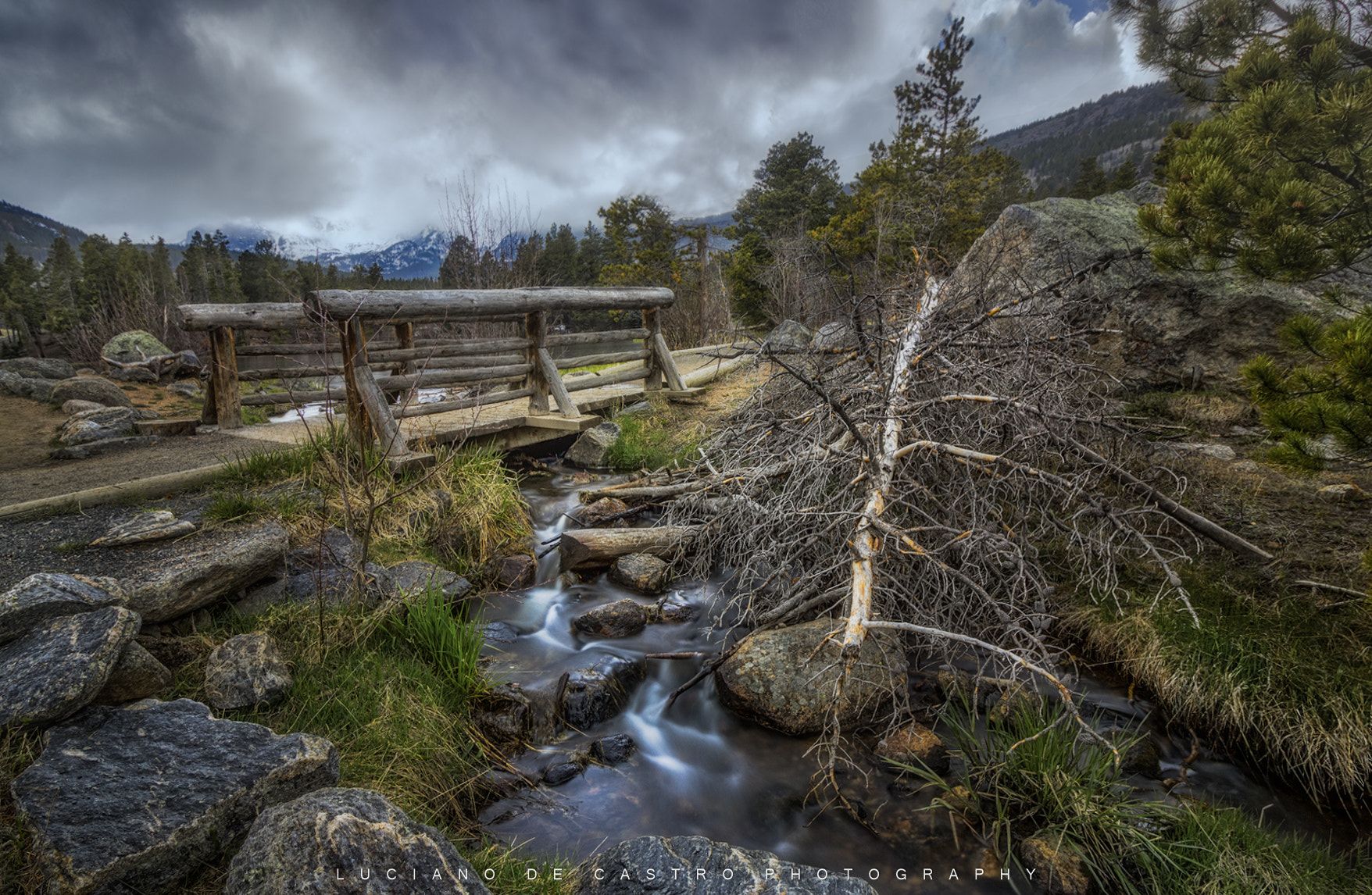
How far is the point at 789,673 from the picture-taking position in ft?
10.9

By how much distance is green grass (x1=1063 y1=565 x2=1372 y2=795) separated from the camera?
2.67 meters

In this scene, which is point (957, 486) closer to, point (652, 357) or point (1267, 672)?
point (1267, 672)

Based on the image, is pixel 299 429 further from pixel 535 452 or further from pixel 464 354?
pixel 535 452

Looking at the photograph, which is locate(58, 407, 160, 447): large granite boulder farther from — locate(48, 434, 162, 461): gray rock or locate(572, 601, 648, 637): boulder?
locate(572, 601, 648, 637): boulder

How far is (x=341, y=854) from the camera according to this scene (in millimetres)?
1601

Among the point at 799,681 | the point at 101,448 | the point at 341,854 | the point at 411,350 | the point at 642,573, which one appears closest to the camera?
the point at 341,854

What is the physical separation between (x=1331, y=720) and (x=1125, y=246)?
553 centimetres

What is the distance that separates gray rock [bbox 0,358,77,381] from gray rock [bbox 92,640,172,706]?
14.0 metres

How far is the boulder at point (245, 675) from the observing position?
2.66 m

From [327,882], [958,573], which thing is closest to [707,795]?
[958,573]

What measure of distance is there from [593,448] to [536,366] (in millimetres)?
1301

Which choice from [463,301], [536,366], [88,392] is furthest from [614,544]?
[88,392]

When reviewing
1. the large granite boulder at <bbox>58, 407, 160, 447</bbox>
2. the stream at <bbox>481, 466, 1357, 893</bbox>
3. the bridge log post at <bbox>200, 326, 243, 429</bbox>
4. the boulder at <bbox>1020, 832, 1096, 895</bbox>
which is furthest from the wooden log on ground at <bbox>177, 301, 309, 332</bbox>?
the boulder at <bbox>1020, 832, 1096, 895</bbox>

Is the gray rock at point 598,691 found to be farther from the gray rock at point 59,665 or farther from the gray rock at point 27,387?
the gray rock at point 27,387
